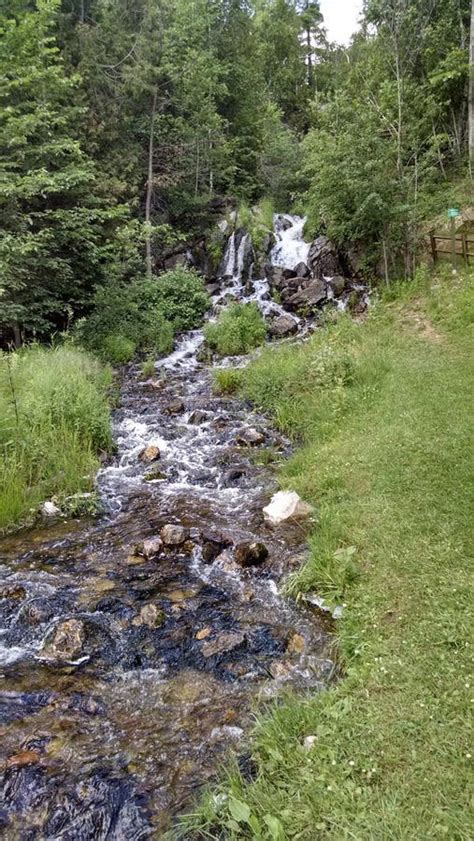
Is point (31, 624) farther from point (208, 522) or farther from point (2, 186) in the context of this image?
point (2, 186)

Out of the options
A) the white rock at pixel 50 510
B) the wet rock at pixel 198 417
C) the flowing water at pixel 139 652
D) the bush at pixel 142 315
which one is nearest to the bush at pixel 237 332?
the bush at pixel 142 315

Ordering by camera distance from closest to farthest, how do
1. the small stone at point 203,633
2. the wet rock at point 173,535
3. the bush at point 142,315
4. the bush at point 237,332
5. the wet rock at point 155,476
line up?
the small stone at point 203,633, the wet rock at point 173,535, the wet rock at point 155,476, the bush at point 237,332, the bush at point 142,315

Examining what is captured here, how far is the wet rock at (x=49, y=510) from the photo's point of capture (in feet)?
20.3

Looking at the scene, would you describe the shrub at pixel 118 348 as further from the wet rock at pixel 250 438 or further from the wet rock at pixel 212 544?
the wet rock at pixel 212 544

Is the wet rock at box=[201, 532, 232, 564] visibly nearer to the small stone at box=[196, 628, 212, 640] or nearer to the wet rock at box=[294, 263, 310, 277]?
the small stone at box=[196, 628, 212, 640]

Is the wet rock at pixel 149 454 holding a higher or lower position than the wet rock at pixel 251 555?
higher

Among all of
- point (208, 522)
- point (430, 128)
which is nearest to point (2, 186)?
point (208, 522)

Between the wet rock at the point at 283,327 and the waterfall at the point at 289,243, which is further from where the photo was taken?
the waterfall at the point at 289,243

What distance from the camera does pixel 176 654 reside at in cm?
397

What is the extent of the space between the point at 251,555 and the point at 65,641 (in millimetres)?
1958

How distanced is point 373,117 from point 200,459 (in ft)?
36.9

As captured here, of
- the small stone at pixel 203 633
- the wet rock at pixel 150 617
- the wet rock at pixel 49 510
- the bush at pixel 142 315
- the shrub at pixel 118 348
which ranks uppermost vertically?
the bush at pixel 142 315

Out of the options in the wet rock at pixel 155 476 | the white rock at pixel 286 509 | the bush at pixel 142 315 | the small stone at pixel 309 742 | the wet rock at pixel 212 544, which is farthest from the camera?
the bush at pixel 142 315

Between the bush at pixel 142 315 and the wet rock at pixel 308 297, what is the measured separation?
2.86 metres
